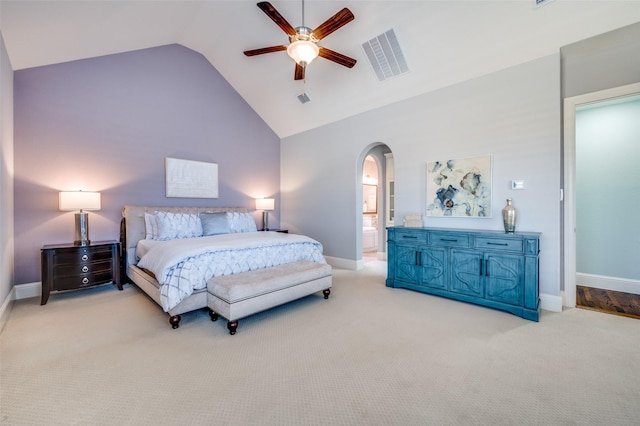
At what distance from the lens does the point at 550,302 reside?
3.22m

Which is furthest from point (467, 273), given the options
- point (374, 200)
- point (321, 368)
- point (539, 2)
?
point (374, 200)

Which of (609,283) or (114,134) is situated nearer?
(609,283)

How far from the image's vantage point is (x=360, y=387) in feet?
6.04

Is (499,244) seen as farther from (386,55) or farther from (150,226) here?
(150,226)

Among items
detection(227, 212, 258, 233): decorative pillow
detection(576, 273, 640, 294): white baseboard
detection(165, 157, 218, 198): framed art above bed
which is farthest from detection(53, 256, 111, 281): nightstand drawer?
detection(576, 273, 640, 294): white baseboard

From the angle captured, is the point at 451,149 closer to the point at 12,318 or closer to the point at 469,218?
the point at 469,218

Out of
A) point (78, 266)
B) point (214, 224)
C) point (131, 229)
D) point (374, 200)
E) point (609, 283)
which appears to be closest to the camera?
point (78, 266)

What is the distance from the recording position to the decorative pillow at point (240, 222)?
5.04m

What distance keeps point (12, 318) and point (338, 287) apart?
153 inches

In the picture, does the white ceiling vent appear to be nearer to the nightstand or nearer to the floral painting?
the floral painting

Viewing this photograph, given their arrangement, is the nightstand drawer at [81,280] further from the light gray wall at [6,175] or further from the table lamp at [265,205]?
the table lamp at [265,205]

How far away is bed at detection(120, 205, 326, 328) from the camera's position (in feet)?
9.28

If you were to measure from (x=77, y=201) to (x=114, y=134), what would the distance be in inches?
52.7

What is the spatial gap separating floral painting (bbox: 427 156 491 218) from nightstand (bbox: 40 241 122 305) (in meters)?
4.79
